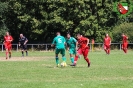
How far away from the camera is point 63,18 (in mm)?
59625

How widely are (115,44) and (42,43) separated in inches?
415

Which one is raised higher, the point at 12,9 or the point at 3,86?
the point at 12,9

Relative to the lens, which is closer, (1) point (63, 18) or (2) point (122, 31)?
(1) point (63, 18)

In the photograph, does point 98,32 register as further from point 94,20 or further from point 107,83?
point 107,83

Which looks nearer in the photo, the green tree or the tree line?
the tree line

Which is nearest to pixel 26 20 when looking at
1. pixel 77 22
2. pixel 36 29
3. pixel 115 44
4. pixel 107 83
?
pixel 36 29

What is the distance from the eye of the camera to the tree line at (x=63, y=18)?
58.9m

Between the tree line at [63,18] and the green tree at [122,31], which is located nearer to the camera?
the tree line at [63,18]

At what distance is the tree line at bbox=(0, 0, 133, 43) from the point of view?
193 ft

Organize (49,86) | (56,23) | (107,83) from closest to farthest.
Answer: (49,86) < (107,83) < (56,23)

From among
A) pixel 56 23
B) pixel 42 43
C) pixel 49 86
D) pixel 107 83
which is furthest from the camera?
pixel 42 43

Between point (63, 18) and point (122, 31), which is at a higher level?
point (63, 18)

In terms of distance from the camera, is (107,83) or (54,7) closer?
(107,83)

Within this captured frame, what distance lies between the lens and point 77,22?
199 feet
